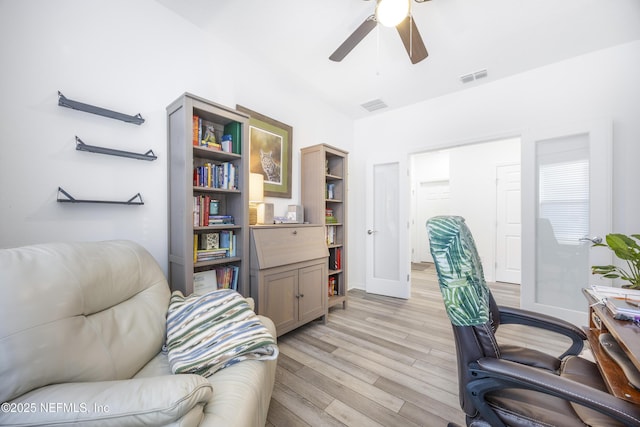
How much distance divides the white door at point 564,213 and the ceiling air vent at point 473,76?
861mm

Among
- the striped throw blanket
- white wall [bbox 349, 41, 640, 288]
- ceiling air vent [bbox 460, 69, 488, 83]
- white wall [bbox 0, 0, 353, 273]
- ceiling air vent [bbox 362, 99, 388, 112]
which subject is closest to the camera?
the striped throw blanket

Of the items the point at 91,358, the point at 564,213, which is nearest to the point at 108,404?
the point at 91,358

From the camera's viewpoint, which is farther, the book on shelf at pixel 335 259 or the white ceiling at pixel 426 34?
the book on shelf at pixel 335 259

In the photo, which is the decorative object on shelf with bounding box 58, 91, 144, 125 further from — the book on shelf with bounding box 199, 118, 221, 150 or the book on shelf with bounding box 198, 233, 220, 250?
the book on shelf with bounding box 198, 233, 220, 250

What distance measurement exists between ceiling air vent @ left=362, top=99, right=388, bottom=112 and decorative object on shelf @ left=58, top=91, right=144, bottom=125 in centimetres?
280

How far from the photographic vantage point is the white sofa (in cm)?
71

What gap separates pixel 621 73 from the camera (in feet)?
7.70

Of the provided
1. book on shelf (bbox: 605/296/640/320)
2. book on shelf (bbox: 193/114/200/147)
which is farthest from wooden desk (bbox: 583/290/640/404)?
book on shelf (bbox: 193/114/200/147)

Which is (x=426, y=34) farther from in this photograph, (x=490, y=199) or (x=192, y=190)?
(x=490, y=199)

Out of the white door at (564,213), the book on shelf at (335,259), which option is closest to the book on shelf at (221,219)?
the book on shelf at (335,259)

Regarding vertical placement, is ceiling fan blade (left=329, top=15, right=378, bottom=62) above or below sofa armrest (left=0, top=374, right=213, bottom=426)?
above

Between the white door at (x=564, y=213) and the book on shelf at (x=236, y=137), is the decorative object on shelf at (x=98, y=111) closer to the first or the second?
the book on shelf at (x=236, y=137)

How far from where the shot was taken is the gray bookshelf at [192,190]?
1712 mm

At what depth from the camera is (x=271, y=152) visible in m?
2.72
